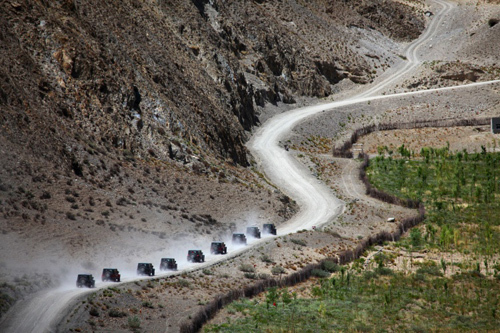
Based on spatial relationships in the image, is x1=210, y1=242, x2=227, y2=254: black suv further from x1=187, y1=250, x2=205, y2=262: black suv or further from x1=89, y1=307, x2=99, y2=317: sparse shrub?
x1=89, y1=307, x2=99, y2=317: sparse shrub

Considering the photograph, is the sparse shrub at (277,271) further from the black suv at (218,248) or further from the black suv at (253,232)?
the black suv at (253,232)

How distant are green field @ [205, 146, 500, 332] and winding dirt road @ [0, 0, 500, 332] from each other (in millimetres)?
8095

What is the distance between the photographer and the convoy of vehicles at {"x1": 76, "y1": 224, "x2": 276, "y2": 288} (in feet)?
116

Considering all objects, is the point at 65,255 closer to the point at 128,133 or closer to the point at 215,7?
the point at 128,133

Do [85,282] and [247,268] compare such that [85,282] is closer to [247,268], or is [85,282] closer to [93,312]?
[93,312]

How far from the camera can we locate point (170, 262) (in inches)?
1638

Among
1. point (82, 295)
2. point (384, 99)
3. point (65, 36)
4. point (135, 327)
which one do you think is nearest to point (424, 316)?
point (135, 327)

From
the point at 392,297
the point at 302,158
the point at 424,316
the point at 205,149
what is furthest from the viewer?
the point at 302,158

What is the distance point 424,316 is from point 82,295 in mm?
20165

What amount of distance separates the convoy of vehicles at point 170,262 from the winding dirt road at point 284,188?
0.69 m

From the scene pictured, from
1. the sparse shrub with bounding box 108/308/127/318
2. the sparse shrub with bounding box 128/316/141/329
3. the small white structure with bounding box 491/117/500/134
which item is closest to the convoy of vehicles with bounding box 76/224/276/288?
the sparse shrub with bounding box 108/308/127/318

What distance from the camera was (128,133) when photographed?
60.8 meters

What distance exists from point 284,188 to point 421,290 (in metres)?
32.6

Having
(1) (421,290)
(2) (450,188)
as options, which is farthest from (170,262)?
(2) (450,188)
